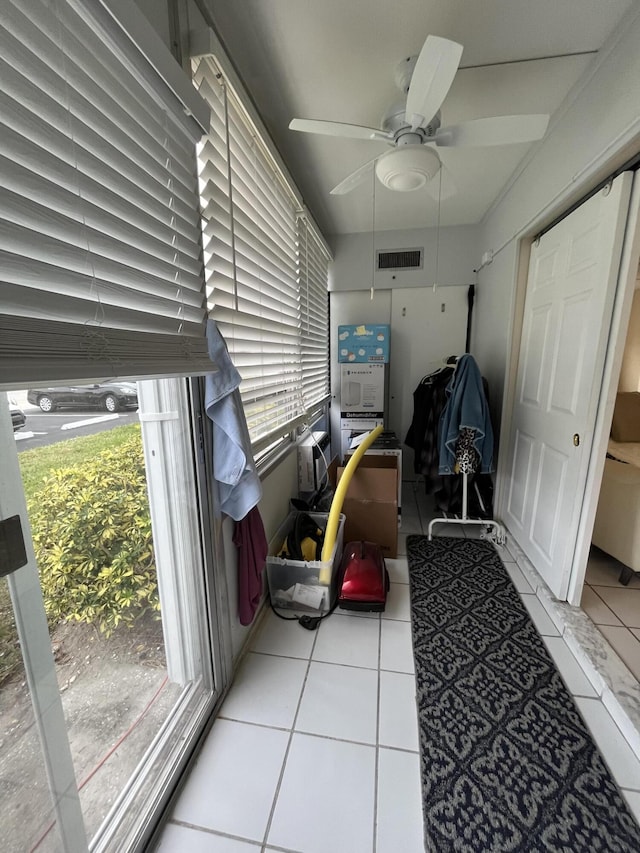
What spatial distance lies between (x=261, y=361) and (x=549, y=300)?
173 cm

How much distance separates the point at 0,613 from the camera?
2.17ft

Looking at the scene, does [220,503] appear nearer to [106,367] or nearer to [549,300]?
[106,367]

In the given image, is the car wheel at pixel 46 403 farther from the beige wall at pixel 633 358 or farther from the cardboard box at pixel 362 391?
the beige wall at pixel 633 358

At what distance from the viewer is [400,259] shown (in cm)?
330

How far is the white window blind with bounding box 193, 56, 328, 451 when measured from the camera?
48.1 inches

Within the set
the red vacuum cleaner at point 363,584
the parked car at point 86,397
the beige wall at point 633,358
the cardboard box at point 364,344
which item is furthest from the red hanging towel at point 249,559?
the beige wall at point 633,358

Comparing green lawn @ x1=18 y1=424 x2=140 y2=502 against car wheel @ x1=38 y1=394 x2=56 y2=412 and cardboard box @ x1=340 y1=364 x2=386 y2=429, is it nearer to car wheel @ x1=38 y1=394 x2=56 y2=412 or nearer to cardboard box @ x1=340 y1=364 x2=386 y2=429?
car wheel @ x1=38 y1=394 x2=56 y2=412

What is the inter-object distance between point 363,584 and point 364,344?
7.50ft

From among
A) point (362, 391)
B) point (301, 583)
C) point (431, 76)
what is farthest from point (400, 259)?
point (301, 583)

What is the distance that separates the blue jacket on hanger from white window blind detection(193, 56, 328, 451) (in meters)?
1.06

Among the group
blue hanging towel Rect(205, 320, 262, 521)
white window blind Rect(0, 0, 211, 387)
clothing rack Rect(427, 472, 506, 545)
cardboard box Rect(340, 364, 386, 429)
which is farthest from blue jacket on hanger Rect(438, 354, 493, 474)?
white window blind Rect(0, 0, 211, 387)

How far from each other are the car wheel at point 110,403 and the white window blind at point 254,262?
0.47 m

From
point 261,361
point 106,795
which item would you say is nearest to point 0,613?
point 106,795

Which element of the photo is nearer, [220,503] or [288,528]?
[220,503]
